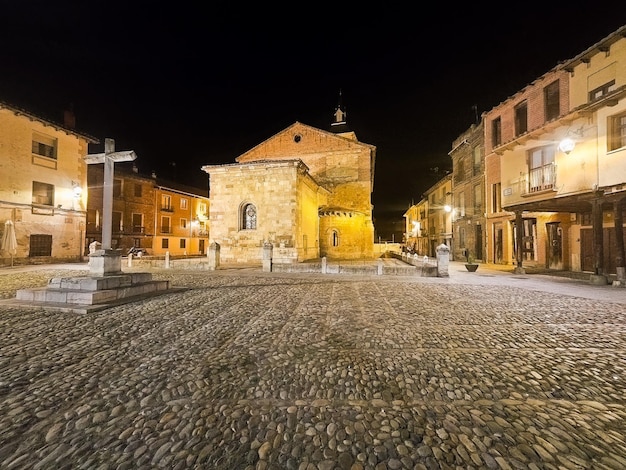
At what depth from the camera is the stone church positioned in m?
18.3

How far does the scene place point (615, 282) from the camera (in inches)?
392

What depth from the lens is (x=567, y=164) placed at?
503 inches

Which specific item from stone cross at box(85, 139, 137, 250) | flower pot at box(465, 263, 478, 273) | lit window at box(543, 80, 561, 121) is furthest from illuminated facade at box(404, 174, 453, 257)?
stone cross at box(85, 139, 137, 250)

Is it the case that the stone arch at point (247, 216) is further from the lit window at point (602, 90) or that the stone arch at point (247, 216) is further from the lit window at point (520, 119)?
the lit window at point (602, 90)

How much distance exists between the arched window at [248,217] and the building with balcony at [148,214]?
51.9 ft

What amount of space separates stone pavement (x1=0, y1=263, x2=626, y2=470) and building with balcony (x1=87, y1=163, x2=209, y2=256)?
25.6m

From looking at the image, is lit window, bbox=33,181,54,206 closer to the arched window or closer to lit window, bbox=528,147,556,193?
the arched window

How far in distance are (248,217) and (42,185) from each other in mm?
12609

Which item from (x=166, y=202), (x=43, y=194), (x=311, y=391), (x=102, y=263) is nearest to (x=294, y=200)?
(x=102, y=263)

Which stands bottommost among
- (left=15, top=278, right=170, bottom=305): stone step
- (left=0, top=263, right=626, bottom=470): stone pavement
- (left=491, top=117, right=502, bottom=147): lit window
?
(left=0, top=263, right=626, bottom=470): stone pavement

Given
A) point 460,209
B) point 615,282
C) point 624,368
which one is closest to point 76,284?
point 624,368

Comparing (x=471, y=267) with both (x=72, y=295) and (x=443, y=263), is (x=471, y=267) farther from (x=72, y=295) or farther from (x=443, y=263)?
(x=72, y=295)

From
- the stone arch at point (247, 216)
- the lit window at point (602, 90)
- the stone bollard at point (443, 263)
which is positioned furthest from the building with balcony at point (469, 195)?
the stone arch at point (247, 216)

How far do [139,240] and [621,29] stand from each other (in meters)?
35.8
